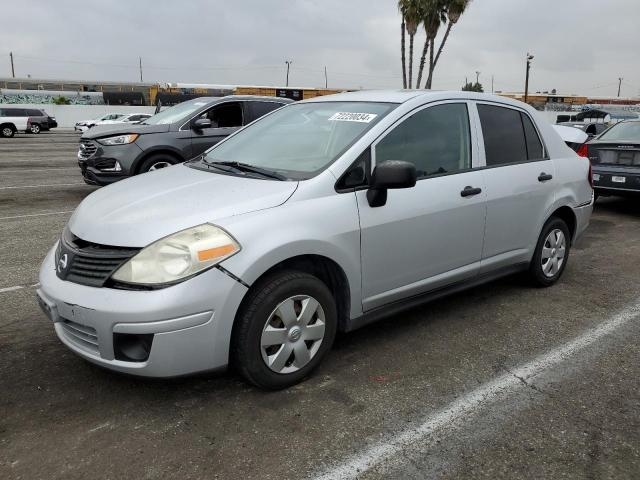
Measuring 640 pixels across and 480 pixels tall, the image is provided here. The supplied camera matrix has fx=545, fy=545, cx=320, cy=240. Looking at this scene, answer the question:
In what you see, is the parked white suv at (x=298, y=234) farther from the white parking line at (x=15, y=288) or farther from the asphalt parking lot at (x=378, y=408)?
the white parking line at (x=15, y=288)

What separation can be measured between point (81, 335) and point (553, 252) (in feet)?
12.6

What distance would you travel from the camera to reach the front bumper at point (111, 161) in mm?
8211

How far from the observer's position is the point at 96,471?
2365 millimetres

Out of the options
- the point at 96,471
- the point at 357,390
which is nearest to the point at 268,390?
the point at 357,390

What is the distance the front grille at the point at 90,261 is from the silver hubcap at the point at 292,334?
795 millimetres

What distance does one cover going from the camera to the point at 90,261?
9.11 ft

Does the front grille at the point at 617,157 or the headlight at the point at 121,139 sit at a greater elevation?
the headlight at the point at 121,139

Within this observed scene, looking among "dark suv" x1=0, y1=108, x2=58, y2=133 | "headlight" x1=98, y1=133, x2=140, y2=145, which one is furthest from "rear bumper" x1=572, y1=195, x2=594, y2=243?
"dark suv" x1=0, y1=108, x2=58, y2=133

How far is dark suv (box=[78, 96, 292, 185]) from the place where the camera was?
824cm

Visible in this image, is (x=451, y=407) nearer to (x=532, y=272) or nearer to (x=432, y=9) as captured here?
(x=532, y=272)

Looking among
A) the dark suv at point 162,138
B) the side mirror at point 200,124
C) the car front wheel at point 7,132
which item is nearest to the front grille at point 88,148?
the dark suv at point 162,138

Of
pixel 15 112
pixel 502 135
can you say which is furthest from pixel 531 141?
pixel 15 112

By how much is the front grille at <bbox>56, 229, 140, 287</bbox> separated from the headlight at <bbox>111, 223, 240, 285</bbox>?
60mm

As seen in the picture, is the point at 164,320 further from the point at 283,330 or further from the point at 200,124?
the point at 200,124
